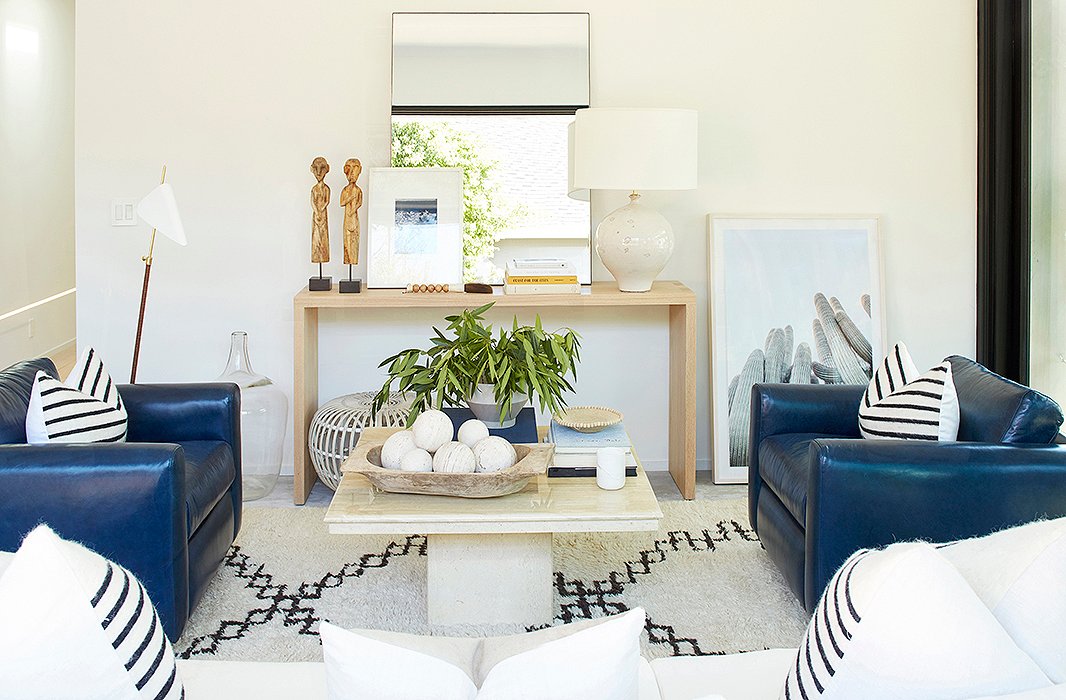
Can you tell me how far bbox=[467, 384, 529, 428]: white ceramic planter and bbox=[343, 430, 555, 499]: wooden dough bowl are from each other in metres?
0.40

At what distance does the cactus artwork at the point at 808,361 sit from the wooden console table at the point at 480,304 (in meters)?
0.28

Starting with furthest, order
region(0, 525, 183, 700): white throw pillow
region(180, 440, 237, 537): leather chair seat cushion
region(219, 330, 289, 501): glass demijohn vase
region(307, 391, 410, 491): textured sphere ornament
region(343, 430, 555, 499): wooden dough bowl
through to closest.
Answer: region(219, 330, 289, 501): glass demijohn vase < region(307, 391, 410, 491): textured sphere ornament < region(180, 440, 237, 537): leather chair seat cushion < region(343, 430, 555, 499): wooden dough bowl < region(0, 525, 183, 700): white throw pillow

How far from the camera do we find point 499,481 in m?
2.86

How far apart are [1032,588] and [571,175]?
129 inches

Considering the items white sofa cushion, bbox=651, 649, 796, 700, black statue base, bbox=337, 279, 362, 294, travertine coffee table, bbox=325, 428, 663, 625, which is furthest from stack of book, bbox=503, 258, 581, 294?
white sofa cushion, bbox=651, 649, 796, 700

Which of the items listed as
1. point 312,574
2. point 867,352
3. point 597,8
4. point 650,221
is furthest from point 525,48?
point 312,574

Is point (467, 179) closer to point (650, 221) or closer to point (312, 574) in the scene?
point (650, 221)

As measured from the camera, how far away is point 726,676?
1.76 metres

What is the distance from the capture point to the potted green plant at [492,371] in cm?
327

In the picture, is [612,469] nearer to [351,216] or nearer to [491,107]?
[351,216]

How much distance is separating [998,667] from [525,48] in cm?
376

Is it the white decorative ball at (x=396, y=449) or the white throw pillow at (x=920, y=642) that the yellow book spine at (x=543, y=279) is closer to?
the white decorative ball at (x=396, y=449)

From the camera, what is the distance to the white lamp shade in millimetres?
4137

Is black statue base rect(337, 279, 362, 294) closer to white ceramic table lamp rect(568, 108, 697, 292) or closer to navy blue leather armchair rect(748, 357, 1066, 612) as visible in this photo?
white ceramic table lamp rect(568, 108, 697, 292)
